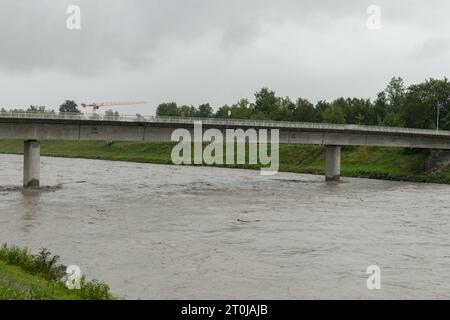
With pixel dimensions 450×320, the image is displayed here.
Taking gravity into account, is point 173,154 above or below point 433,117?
below

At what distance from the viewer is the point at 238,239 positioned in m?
30.9

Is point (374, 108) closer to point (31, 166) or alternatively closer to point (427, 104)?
point (427, 104)

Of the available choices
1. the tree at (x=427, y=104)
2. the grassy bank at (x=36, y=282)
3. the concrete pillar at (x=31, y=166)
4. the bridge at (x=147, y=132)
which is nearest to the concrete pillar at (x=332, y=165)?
the bridge at (x=147, y=132)

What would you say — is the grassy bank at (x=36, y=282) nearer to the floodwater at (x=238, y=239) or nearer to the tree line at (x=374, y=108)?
the floodwater at (x=238, y=239)

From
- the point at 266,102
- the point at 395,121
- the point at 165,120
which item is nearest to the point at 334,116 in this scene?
the point at 395,121

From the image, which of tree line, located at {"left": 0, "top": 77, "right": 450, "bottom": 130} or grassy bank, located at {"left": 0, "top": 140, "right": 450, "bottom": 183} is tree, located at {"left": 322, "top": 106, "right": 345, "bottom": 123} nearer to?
tree line, located at {"left": 0, "top": 77, "right": 450, "bottom": 130}

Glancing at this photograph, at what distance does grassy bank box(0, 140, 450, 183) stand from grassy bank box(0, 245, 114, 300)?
6979 cm

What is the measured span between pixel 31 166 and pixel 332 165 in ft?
138

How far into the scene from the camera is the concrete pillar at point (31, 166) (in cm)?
5519

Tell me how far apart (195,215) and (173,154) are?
8308 cm

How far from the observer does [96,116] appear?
59938 millimetres

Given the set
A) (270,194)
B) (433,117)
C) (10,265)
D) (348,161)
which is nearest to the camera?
(10,265)

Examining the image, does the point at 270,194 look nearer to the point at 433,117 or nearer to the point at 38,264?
the point at 38,264
